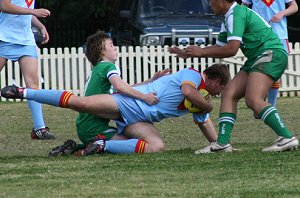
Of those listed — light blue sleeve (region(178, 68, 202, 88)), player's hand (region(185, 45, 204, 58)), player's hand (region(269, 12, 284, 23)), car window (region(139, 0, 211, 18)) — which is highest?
player's hand (region(185, 45, 204, 58))

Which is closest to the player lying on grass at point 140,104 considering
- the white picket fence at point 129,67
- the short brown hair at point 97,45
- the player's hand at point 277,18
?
the short brown hair at point 97,45

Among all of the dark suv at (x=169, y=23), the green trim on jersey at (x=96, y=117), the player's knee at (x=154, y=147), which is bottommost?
the dark suv at (x=169, y=23)

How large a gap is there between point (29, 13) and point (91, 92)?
1.43 m

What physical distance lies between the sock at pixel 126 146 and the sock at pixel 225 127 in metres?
0.73

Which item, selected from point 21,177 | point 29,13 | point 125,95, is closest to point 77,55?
point 29,13

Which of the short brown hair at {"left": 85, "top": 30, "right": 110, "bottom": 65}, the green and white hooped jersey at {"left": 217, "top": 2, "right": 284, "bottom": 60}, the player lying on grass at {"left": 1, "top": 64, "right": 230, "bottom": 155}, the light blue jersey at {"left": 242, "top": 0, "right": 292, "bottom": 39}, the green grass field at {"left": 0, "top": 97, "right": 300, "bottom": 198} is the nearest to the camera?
the green grass field at {"left": 0, "top": 97, "right": 300, "bottom": 198}

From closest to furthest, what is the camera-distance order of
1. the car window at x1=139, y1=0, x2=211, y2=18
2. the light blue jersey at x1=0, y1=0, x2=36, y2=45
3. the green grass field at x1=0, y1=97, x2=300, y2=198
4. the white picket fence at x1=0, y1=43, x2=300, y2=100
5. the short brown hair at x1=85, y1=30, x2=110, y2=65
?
the green grass field at x1=0, y1=97, x2=300, y2=198
the short brown hair at x1=85, y1=30, x2=110, y2=65
the light blue jersey at x1=0, y1=0, x2=36, y2=45
the white picket fence at x1=0, y1=43, x2=300, y2=100
the car window at x1=139, y1=0, x2=211, y2=18

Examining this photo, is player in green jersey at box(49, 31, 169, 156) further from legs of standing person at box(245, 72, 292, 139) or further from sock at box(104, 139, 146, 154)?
legs of standing person at box(245, 72, 292, 139)

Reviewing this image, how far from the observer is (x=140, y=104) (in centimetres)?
1033

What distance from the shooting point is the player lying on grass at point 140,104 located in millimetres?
10219

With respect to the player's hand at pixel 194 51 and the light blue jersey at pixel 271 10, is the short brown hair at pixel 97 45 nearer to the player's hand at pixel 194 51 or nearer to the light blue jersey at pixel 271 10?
the player's hand at pixel 194 51

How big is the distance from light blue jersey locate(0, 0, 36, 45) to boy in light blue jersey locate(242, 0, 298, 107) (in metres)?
2.58

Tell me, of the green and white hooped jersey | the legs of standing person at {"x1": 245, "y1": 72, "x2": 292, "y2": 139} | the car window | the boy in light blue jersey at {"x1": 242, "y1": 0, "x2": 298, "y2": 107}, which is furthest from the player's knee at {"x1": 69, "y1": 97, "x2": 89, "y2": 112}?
the car window

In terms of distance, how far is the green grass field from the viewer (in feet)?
25.6
